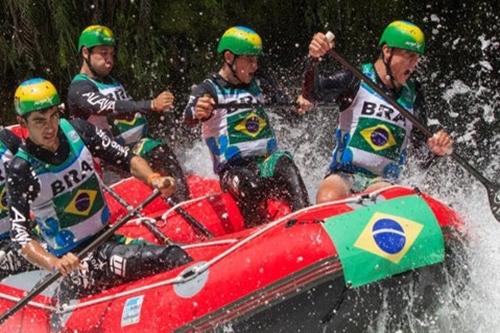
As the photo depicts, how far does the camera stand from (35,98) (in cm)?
385

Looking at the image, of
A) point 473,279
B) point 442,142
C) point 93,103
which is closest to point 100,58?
point 93,103

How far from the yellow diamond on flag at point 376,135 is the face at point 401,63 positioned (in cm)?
28

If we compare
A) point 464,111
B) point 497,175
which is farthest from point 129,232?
point 464,111

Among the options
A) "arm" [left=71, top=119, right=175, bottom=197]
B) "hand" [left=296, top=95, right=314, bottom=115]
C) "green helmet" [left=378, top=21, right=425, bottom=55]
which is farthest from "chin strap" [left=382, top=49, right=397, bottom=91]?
"arm" [left=71, top=119, right=175, bottom=197]

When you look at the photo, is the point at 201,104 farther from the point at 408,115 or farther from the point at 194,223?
the point at 408,115

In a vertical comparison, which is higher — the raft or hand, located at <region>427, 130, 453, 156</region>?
hand, located at <region>427, 130, 453, 156</region>

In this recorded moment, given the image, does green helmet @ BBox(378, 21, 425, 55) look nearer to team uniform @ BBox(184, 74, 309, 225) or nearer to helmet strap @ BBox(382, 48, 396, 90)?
helmet strap @ BBox(382, 48, 396, 90)

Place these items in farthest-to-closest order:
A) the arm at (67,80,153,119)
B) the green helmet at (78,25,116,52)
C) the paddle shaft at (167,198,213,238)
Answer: the green helmet at (78,25,116,52) → the arm at (67,80,153,119) → the paddle shaft at (167,198,213,238)

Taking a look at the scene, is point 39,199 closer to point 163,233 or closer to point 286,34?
point 163,233

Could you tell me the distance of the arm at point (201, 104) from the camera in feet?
15.6

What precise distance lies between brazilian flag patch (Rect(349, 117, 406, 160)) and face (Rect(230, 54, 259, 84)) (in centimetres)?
91

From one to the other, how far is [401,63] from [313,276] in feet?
4.69

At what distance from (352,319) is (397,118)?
1.26 m

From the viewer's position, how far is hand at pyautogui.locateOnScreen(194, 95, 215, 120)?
15.6ft
